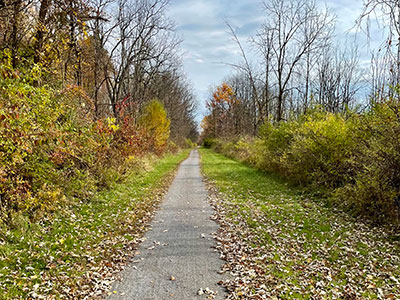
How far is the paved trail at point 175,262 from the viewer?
4500mm

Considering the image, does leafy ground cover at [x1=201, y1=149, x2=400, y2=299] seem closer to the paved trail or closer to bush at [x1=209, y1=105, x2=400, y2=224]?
the paved trail

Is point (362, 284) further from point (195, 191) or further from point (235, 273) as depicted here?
point (195, 191)

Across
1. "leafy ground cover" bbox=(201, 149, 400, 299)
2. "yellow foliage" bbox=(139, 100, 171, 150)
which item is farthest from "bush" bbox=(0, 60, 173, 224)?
"yellow foliage" bbox=(139, 100, 171, 150)

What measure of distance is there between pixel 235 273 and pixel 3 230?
451cm

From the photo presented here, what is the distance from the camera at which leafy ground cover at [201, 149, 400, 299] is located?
15.3ft

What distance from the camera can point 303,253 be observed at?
609 cm

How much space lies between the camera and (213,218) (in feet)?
27.6

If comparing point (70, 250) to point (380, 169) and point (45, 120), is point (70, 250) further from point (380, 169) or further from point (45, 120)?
point (380, 169)

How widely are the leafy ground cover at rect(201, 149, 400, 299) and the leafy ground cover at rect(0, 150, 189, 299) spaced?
2090 millimetres

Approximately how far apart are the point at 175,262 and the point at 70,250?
2.04m

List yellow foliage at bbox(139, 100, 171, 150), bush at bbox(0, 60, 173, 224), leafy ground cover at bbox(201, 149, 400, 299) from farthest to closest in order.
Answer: yellow foliage at bbox(139, 100, 171, 150) → bush at bbox(0, 60, 173, 224) → leafy ground cover at bbox(201, 149, 400, 299)

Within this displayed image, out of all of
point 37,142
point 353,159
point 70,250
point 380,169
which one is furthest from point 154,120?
point 70,250

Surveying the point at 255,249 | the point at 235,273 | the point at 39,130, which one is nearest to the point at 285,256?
the point at 255,249

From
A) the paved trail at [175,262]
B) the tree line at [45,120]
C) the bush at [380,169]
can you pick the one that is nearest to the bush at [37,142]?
the tree line at [45,120]
